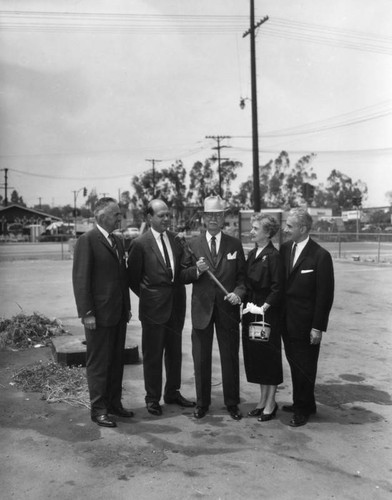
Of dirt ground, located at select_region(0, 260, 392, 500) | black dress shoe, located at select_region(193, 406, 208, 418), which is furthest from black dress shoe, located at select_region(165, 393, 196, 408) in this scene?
black dress shoe, located at select_region(193, 406, 208, 418)

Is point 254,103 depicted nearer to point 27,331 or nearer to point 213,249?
point 27,331

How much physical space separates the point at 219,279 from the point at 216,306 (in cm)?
23

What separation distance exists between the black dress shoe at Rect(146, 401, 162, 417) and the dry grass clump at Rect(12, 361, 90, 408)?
561mm

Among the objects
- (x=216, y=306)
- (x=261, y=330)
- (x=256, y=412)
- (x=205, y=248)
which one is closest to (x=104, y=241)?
(x=205, y=248)

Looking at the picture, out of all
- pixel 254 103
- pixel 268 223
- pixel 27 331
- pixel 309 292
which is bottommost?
pixel 27 331

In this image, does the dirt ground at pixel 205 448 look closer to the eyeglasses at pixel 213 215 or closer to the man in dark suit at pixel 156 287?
the man in dark suit at pixel 156 287

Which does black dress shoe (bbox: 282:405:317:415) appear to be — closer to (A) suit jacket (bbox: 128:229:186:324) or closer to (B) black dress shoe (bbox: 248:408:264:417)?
(B) black dress shoe (bbox: 248:408:264:417)

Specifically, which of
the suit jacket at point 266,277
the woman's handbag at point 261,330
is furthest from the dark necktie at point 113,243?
the woman's handbag at point 261,330

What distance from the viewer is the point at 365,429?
4211mm

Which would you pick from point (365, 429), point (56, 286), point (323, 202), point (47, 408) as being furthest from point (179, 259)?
point (323, 202)

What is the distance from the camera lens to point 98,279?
4418 mm

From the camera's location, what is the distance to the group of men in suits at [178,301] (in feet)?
14.4

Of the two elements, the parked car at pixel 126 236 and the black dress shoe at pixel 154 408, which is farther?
the parked car at pixel 126 236

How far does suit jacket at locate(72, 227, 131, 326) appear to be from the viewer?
14.1 feet
